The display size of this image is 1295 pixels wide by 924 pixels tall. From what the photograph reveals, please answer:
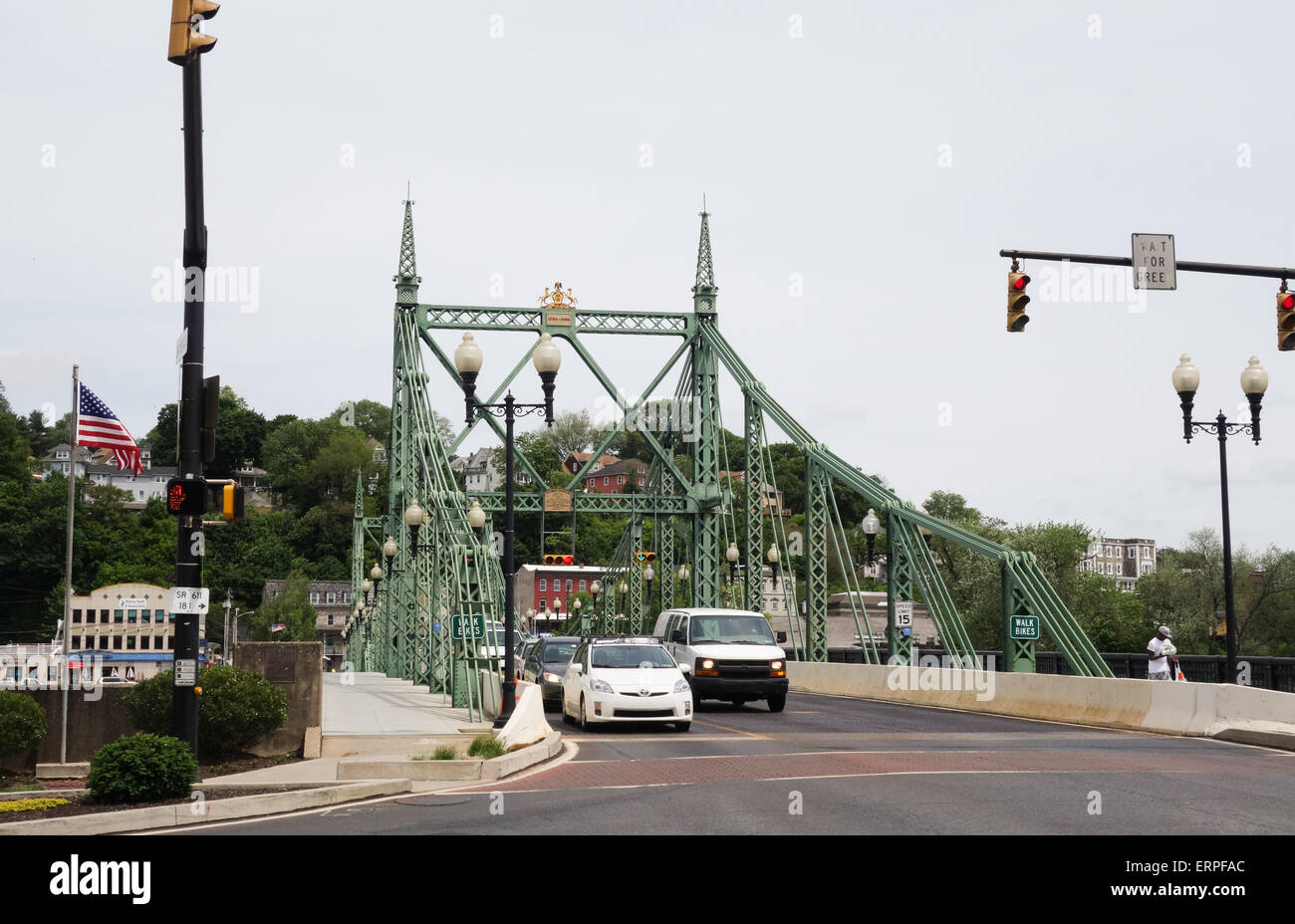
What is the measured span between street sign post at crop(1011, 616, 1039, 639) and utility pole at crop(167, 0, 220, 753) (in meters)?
19.1

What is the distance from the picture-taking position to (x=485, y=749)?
630 inches

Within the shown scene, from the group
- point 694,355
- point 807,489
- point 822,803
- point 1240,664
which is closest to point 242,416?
point 694,355

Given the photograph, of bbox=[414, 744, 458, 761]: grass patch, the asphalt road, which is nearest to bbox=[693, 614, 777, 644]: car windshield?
the asphalt road

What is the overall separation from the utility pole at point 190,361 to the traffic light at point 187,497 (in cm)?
2

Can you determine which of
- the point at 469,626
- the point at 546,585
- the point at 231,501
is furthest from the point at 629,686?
the point at 546,585

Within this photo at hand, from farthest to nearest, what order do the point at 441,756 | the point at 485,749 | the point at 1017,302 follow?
the point at 1017,302 < the point at 485,749 < the point at 441,756

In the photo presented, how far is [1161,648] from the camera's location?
26.2m

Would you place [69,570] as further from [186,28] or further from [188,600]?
[186,28]

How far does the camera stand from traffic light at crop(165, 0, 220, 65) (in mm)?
13234

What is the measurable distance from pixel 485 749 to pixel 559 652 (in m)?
15.9

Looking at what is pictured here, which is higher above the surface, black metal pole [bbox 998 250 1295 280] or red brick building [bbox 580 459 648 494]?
red brick building [bbox 580 459 648 494]

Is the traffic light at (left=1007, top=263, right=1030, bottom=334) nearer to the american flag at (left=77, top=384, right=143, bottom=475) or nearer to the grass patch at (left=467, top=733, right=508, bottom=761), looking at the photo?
the grass patch at (left=467, top=733, right=508, bottom=761)
